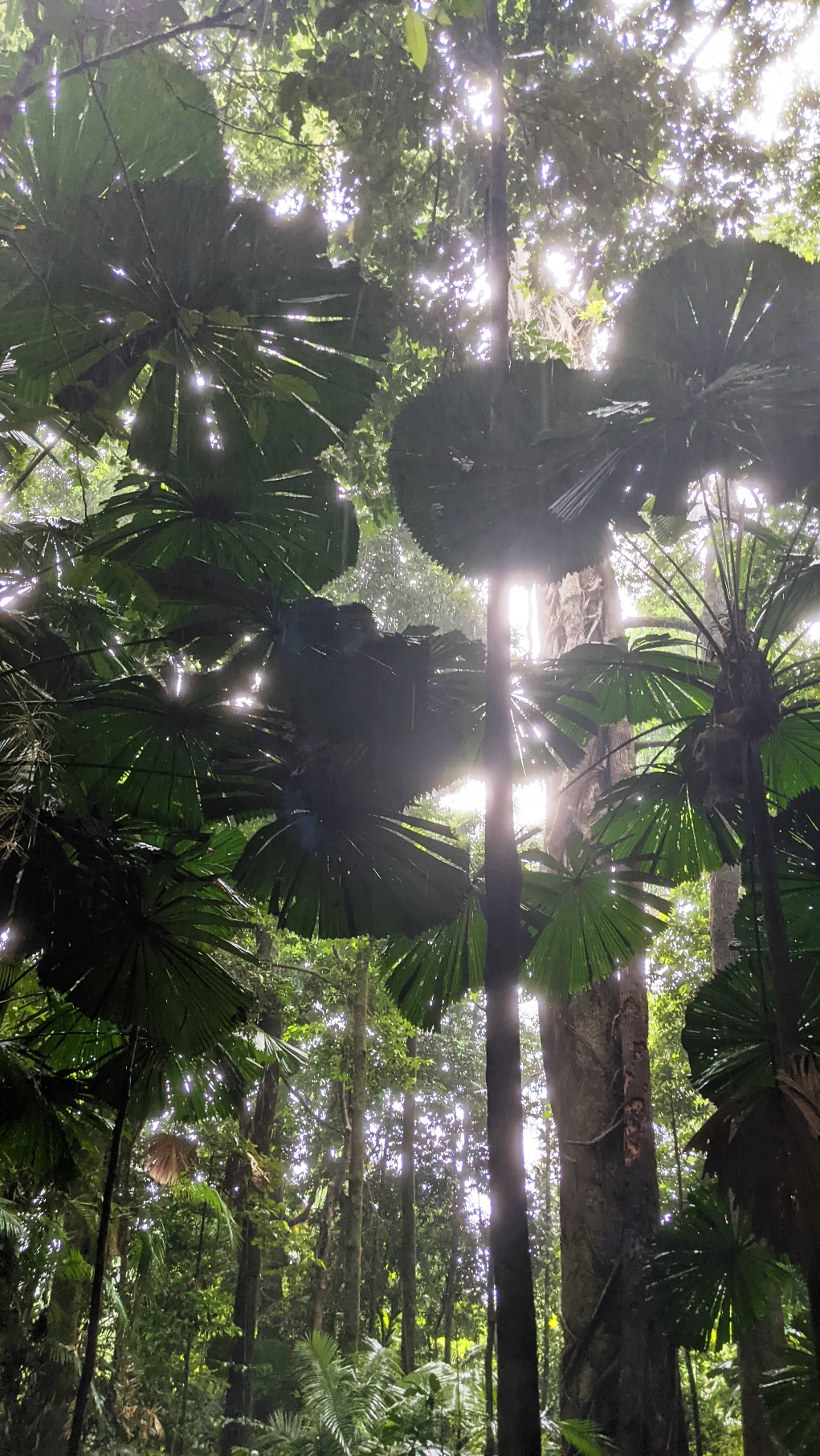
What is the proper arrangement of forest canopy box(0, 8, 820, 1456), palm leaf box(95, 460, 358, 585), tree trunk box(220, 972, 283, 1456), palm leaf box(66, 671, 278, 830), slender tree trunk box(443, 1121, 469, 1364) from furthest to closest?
slender tree trunk box(443, 1121, 469, 1364) < tree trunk box(220, 972, 283, 1456) < palm leaf box(95, 460, 358, 585) < palm leaf box(66, 671, 278, 830) < forest canopy box(0, 8, 820, 1456)

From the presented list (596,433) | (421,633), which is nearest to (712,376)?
(596,433)

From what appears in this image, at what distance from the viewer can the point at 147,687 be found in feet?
Result: 8.30

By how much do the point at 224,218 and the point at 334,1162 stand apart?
13.4m

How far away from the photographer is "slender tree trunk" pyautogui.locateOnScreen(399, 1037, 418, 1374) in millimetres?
8969

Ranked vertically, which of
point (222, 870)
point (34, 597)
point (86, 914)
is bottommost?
point (86, 914)

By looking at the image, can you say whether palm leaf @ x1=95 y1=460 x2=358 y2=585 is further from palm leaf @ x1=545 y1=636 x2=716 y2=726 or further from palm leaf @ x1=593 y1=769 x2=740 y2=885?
palm leaf @ x1=593 y1=769 x2=740 y2=885

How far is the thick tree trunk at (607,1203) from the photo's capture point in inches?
129

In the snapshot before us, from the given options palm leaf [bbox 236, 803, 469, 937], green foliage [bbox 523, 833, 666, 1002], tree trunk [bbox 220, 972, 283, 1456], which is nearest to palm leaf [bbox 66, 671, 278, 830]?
palm leaf [bbox 236, 803, 469, 937]

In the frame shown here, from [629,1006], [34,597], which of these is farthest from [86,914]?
[629,1006]

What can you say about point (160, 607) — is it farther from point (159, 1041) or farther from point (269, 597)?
point (159, 1041)

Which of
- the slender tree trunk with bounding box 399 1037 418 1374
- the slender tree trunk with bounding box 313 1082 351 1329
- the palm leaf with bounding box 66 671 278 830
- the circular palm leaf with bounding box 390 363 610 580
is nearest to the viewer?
the circular palm leaf with bounding box 390 363 610 580

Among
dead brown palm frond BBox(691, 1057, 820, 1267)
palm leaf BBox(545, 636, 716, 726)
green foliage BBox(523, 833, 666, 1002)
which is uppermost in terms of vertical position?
palm leaf BBox(545, 636, 716, 726)

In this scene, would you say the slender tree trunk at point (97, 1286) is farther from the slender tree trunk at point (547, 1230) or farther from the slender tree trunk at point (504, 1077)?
the slender tree trunk at point (547, 1230)

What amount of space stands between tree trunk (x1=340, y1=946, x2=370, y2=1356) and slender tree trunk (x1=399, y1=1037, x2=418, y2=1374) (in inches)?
39.0
